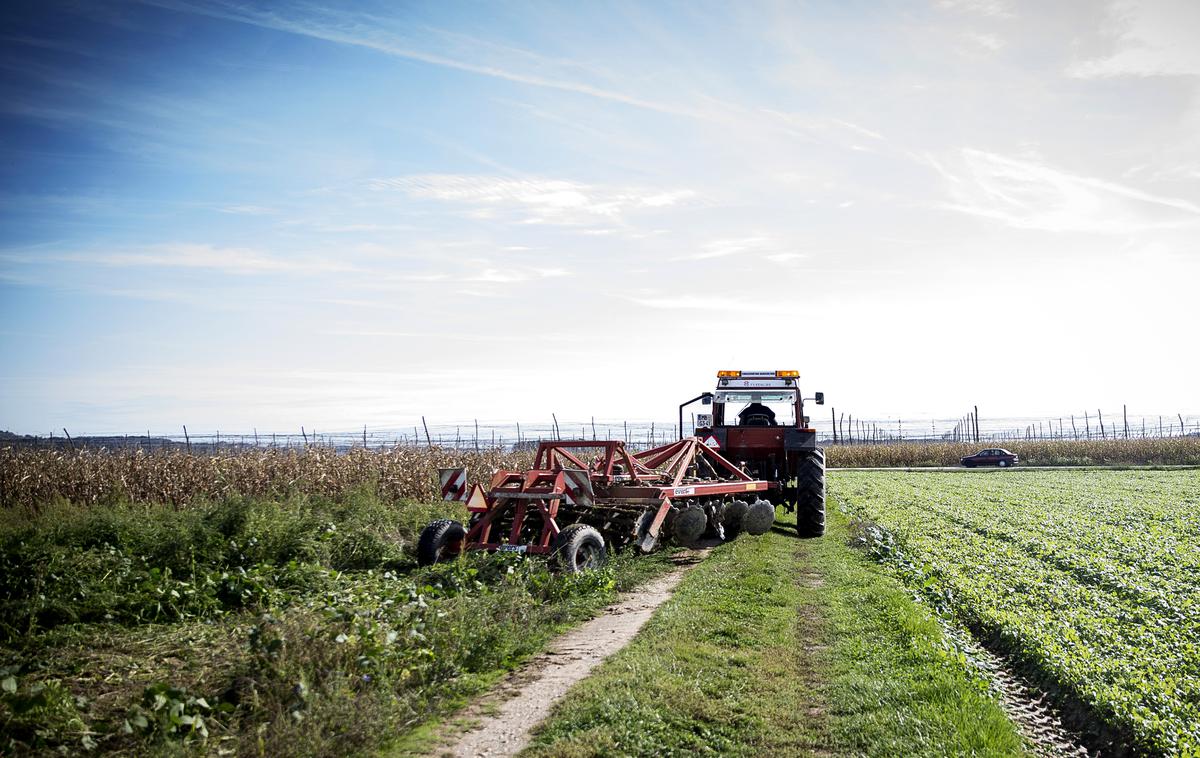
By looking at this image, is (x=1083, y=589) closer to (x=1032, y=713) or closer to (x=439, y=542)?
(x=1032, y=713)

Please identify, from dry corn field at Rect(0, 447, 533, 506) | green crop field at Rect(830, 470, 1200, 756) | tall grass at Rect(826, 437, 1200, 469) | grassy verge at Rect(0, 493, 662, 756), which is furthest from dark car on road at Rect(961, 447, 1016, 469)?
grassy verge at Rect(0, 493, 662, 756)

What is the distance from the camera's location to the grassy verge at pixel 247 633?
493cm

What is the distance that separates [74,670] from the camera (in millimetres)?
6070

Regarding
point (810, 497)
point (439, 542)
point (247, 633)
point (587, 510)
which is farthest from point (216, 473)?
point (247, 633)

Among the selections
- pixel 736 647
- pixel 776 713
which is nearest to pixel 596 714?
pixel 776 713

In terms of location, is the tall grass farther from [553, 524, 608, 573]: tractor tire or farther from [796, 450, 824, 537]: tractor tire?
[553, 524, 608, 573]: tractor tire

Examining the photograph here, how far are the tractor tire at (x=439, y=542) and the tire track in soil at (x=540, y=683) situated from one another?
2.45m

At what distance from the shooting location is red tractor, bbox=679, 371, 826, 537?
50.3 feet

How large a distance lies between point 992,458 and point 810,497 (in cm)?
4463

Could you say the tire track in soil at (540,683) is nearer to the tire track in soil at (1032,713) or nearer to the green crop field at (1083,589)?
the tire track in soil at (1032,713)

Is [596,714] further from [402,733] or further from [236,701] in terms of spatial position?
[236,701]

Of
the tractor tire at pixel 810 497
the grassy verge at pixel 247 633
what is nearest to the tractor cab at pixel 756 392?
the tractor tire at pixel 810 497

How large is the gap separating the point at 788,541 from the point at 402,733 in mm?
9712

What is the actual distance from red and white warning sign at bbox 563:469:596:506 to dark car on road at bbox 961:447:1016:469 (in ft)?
157
